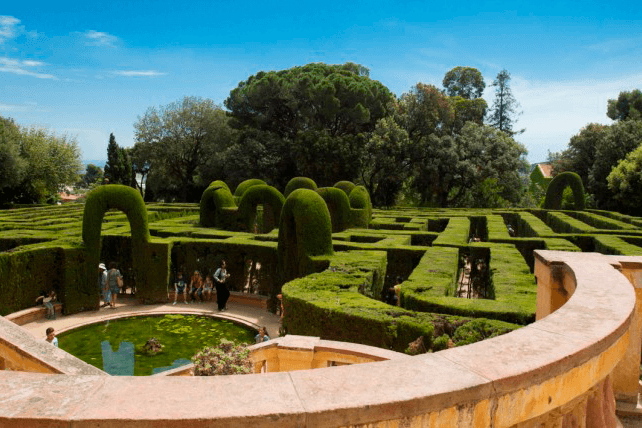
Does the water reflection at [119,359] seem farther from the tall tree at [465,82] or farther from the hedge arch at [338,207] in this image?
the tall tree at [465,82]

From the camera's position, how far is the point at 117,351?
457 inches

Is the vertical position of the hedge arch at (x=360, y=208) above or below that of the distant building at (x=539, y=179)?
below

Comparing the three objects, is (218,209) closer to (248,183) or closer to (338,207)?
(338,207)

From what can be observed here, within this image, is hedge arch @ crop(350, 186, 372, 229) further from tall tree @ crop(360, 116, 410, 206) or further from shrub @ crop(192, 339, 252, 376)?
shrub @ crop(192, 339, 252, 376)

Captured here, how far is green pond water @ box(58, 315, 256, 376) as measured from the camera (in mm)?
10828

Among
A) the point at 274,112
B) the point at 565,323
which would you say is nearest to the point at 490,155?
the point at 274,112

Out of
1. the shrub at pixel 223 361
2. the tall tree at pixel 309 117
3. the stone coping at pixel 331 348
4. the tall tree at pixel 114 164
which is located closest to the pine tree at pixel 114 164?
the tall tree at pixel 114 164

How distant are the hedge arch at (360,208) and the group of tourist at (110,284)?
1113 cm

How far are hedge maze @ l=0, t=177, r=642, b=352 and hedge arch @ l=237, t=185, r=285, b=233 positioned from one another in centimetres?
7

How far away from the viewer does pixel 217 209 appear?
75.1 ft

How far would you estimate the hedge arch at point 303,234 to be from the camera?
44.2 ft

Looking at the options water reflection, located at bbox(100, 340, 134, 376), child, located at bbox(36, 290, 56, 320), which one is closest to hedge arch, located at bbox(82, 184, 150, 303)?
child, located at bbox(36, 290, 56, 320)

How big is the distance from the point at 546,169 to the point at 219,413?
79492 millimetres

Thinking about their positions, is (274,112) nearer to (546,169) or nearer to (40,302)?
(40,302)
